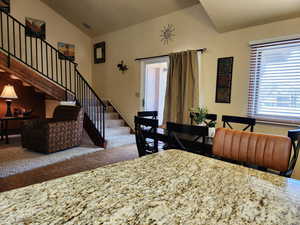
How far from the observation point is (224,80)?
365 cm

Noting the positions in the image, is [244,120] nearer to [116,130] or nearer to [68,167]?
[68,167]

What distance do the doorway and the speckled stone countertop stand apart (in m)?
4.20

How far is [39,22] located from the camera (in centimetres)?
561

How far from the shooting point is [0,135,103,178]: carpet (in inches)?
126

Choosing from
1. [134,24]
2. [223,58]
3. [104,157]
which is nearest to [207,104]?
[223,58]

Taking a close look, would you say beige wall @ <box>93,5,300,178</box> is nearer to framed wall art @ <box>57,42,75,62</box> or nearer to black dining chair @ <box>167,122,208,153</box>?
framed wall art @ <box>57,42,75,62</box>

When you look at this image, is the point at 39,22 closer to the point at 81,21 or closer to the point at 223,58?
the point at 81,21

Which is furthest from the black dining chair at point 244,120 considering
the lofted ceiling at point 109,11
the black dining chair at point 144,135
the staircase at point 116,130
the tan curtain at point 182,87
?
the staircase at point 116,130

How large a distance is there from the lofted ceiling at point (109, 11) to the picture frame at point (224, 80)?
1.40 metres

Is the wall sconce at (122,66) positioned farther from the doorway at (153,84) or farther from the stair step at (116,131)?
the stair step at (116,131)

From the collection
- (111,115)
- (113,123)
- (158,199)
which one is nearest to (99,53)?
(111,115)

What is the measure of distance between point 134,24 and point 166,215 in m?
5.43

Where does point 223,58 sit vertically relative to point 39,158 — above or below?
above

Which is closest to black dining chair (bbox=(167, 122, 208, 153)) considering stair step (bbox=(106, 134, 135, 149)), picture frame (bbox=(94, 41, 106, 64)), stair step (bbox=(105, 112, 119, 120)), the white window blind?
the white window blind
